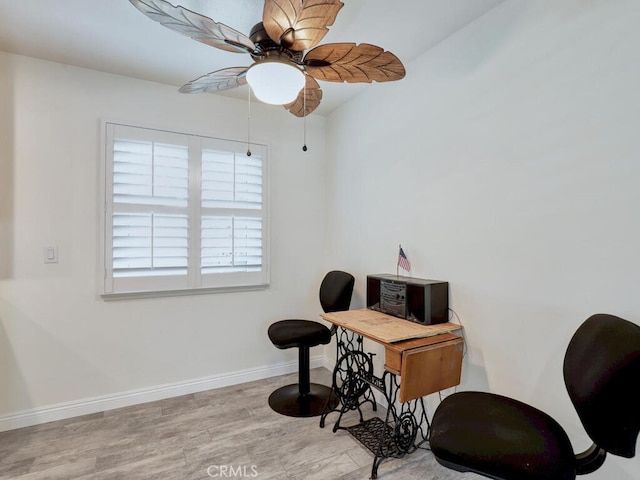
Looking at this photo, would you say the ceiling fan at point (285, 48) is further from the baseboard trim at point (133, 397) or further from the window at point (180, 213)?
the baseboard trim at point (133, 397)

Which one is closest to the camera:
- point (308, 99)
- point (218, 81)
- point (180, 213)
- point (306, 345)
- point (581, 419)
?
point (581, 419)

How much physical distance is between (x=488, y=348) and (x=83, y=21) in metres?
3.03

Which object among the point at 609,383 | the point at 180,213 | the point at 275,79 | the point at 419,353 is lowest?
the point at 419,353

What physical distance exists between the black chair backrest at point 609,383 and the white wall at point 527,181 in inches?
10.2

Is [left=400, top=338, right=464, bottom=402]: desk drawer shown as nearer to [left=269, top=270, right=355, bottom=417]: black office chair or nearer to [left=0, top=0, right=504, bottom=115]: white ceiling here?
[left=269, top=270, right=355, bottom=417]: black office chair

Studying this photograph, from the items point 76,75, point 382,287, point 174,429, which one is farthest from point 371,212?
point 76,75

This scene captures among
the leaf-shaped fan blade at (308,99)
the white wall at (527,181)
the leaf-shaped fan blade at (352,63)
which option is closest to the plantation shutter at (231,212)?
the leaf-shaped fan blade at (308,99)

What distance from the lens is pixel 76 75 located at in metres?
2.42

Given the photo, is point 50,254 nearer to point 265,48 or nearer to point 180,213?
point 180,213

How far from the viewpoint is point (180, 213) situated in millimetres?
2723

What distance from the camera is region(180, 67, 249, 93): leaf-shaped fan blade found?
171 cm

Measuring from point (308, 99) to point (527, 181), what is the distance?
4.25 feet

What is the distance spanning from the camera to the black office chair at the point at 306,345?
2479mm

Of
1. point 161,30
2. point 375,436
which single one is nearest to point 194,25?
point 161,30
